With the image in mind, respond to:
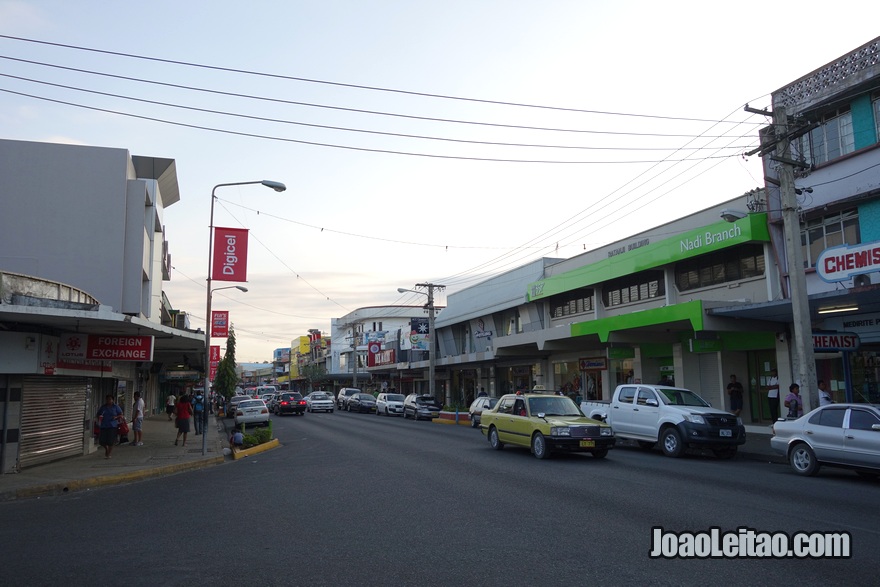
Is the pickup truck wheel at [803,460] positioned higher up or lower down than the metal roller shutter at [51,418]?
lower down

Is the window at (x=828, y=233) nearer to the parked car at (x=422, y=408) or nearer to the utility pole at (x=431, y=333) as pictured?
Result: the parked car at (x=422, y=408)

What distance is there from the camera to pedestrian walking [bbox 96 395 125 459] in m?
17.6

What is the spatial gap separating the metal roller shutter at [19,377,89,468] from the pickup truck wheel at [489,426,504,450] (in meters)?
11.7

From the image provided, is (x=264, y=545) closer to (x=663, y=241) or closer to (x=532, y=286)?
(x=663, y=241)

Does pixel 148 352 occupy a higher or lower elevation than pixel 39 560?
higher

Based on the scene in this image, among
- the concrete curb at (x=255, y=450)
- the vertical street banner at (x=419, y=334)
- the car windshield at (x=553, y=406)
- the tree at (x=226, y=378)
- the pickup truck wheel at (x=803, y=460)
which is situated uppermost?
the vertical street banner at (x=419, y=334)

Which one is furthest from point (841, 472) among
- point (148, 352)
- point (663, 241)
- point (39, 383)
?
point (39, 383)

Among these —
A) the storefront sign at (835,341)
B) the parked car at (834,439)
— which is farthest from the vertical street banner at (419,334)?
the parked car at (834,439)

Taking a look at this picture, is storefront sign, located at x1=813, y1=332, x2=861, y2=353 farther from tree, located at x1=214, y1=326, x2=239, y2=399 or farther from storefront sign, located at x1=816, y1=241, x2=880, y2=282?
tree, located at x1=214, y1=326, x2=239, y2=399

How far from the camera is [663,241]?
1082 inches

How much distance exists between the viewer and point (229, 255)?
19984mm

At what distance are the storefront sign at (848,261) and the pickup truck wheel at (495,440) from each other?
1027 centimetres

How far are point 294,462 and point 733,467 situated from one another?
1063cm

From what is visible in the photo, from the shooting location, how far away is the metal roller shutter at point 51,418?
15.7 m
